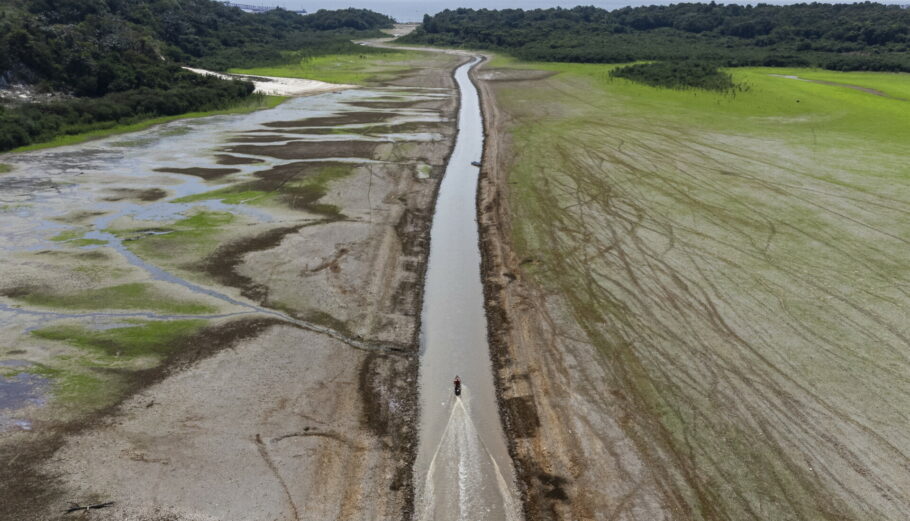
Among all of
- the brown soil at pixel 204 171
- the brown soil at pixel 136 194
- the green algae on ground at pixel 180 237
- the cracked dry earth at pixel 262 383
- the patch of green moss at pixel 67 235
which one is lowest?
the cracked dry earth at pixel 262 383

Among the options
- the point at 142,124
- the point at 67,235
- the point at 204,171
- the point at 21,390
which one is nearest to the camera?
the point at 21,390

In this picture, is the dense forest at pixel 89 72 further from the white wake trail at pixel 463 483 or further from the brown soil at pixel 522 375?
the white wake trail at pixel 463 483

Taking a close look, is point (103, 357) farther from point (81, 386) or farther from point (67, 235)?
point (67, 235)

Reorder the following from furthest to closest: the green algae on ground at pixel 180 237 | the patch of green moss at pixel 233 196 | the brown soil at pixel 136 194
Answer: the brown soil at pixel 136 194 → the patch of green moss at pixel 233 196 → the green algae on ground at pixel 180 237

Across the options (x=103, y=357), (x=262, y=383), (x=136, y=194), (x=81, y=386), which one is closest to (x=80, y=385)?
(x=81, y=386)

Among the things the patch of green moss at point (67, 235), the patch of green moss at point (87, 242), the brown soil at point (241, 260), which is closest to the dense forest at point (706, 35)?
the brown soil at point (241, 260)

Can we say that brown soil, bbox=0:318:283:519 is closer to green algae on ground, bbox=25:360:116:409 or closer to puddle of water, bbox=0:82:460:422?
green algae on ground, bbox=25:360:116:409

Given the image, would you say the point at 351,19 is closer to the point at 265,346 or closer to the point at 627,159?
the point at 627,159

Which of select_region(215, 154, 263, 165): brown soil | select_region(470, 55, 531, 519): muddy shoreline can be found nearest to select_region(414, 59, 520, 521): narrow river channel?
select_region(470, 55, 531, 519): muddy shoreline
